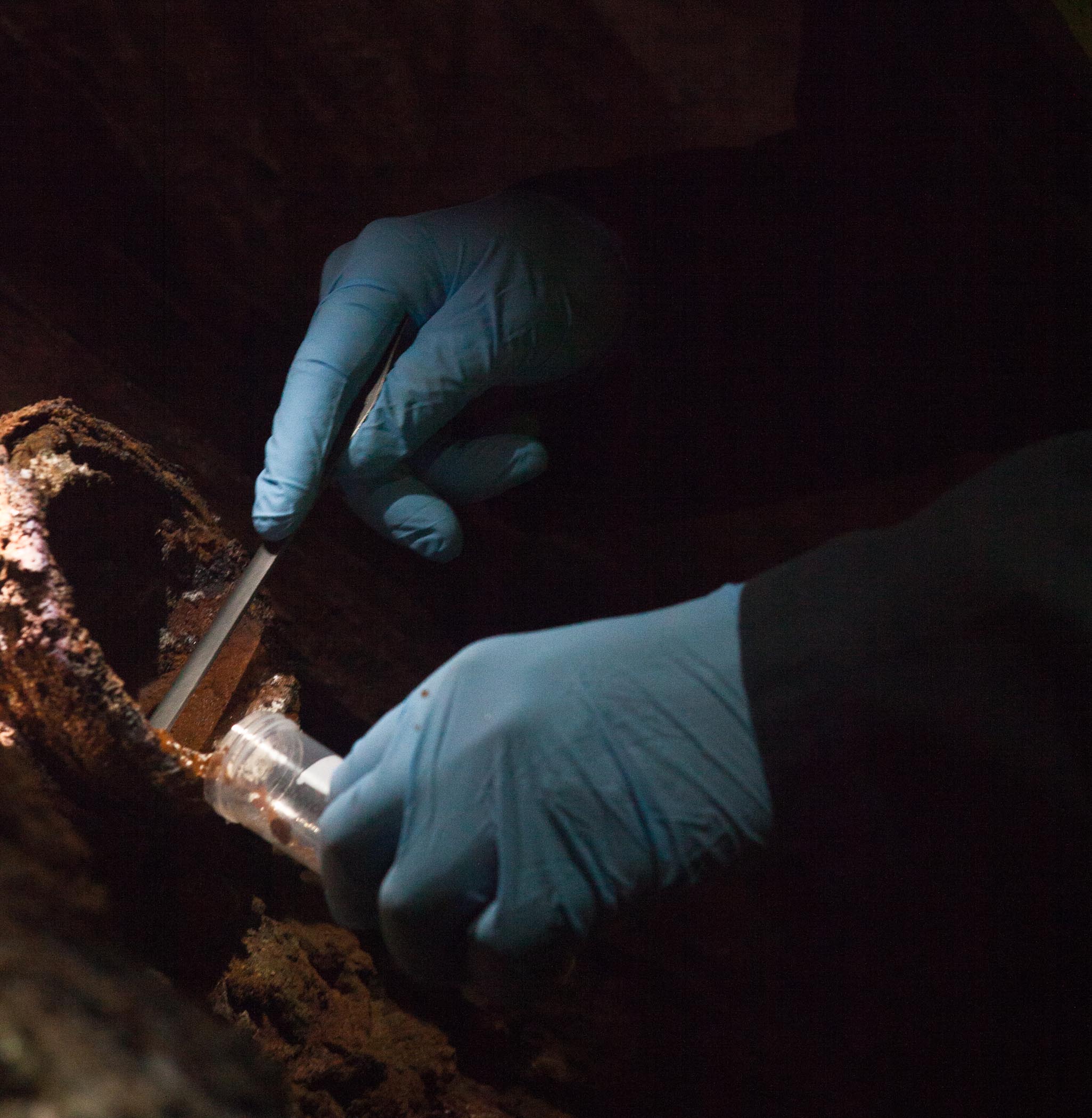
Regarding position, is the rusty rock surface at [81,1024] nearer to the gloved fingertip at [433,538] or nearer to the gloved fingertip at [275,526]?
the gloved fingertip at [275,526]

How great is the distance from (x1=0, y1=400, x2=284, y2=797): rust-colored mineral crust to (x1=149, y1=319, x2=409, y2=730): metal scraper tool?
4 centimetres

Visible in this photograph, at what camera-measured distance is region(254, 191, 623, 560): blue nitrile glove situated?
1166 millimetres

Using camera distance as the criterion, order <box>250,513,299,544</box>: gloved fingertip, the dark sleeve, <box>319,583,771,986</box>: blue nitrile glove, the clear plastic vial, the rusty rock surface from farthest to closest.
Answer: <box>250,513,299,544</box>: gloved fingertip < the clear plastic vial < <box>319,583,771,986</box>: blue nitrile glove < the dark sleeve < the rusty rock surface

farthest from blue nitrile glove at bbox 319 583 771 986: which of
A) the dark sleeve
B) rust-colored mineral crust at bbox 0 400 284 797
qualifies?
rust-colored mineral crust at bbox 0 400 284 797

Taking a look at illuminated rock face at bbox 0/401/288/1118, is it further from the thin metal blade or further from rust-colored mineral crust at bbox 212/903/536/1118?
rust-colored mineral crust at bbox 212/903/536/1118

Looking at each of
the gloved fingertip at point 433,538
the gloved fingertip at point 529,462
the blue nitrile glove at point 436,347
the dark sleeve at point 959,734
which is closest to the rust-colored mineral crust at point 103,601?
the blue nitrile glove at point 436,347

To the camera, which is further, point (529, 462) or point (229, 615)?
point (529, 462)

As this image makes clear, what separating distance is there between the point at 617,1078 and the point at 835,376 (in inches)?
42.2

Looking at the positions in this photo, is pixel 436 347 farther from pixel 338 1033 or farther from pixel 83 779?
pixel 338 1033

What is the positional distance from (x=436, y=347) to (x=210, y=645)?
0.56m

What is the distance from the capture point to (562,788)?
76 cm

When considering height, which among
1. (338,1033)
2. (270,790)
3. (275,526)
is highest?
(275,526)

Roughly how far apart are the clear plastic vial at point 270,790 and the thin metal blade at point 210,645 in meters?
0.08

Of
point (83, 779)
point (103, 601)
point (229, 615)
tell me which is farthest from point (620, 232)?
point (83, 779)
